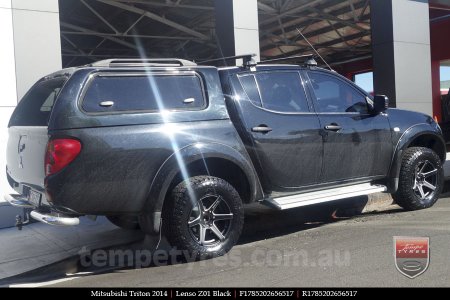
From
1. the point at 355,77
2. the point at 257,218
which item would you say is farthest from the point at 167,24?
the point at 355,77

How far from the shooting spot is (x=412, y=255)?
447cm

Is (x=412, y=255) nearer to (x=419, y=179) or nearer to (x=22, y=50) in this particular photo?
(x=419, y=179)

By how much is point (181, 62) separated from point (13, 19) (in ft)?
10.4

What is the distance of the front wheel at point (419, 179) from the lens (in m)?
6.28

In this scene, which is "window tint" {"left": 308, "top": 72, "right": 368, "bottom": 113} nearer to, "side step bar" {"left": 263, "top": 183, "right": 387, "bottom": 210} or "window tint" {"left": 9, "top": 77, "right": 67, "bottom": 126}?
"side step bar" {"left": 263, "top": 183, "right": 387, "bottom": 210}

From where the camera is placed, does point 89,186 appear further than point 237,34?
No

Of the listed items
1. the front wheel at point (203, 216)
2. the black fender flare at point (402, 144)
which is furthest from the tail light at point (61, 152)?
the black fender flare at point (402, 144)

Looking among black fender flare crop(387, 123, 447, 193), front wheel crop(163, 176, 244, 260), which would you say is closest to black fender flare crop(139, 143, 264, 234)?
front wheel crop(163, 176, 244, 260)

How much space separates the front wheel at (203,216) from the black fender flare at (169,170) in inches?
5.7

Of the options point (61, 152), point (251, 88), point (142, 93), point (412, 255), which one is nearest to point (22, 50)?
point (142, 93)

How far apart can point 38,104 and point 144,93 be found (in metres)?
1.18

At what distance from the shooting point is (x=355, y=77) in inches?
1117

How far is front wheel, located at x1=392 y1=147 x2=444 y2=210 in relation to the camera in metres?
6.28
